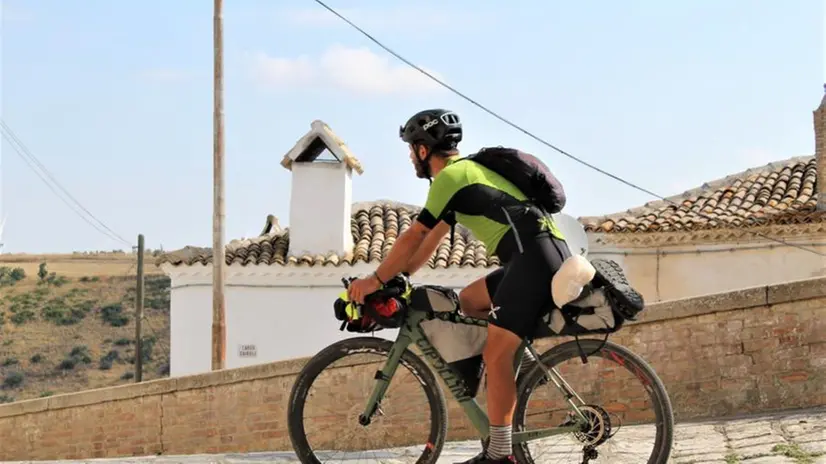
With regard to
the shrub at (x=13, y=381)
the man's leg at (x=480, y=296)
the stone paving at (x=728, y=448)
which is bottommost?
the shrub at (x=13, y=381)

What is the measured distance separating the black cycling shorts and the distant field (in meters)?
55.4

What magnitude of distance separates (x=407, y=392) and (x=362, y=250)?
16011 millimetres

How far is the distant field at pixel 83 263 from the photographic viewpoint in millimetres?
61750

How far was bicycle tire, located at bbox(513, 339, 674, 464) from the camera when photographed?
5.63 m

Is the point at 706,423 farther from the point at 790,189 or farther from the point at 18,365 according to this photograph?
the point at 18,365

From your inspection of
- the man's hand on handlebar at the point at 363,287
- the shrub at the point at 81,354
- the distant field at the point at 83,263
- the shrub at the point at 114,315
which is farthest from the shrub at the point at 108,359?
the man's hand on handlebar at the point at 363,287

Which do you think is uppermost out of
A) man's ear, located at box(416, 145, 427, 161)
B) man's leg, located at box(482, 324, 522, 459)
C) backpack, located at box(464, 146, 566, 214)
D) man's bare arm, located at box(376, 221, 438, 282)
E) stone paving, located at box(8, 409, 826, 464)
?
man's ear, located at box(416, 145, 427, 161)

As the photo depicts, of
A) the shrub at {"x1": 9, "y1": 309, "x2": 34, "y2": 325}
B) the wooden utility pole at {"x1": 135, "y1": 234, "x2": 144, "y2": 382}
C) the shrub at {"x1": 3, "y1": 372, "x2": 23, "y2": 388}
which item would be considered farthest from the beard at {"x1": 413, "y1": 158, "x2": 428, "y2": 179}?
the shrub at {"x1": 9, "y1": 309, "x2": 34, "y2": 325}

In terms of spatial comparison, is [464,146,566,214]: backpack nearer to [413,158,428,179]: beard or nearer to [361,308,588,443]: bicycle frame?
[413,158,428,179]: beard

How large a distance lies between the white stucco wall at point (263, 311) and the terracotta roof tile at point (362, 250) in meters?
0.16

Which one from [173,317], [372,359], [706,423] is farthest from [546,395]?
[173,317]

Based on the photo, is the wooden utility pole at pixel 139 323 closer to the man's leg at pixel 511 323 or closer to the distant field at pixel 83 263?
the man's leg at pixel 511 323

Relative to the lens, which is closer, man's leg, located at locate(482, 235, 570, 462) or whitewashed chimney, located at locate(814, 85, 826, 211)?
man's leg, located at locate(482, 235, 570, 462)

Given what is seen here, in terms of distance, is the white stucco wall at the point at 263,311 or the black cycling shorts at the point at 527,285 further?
the white stucco wall at the point at 263,311
